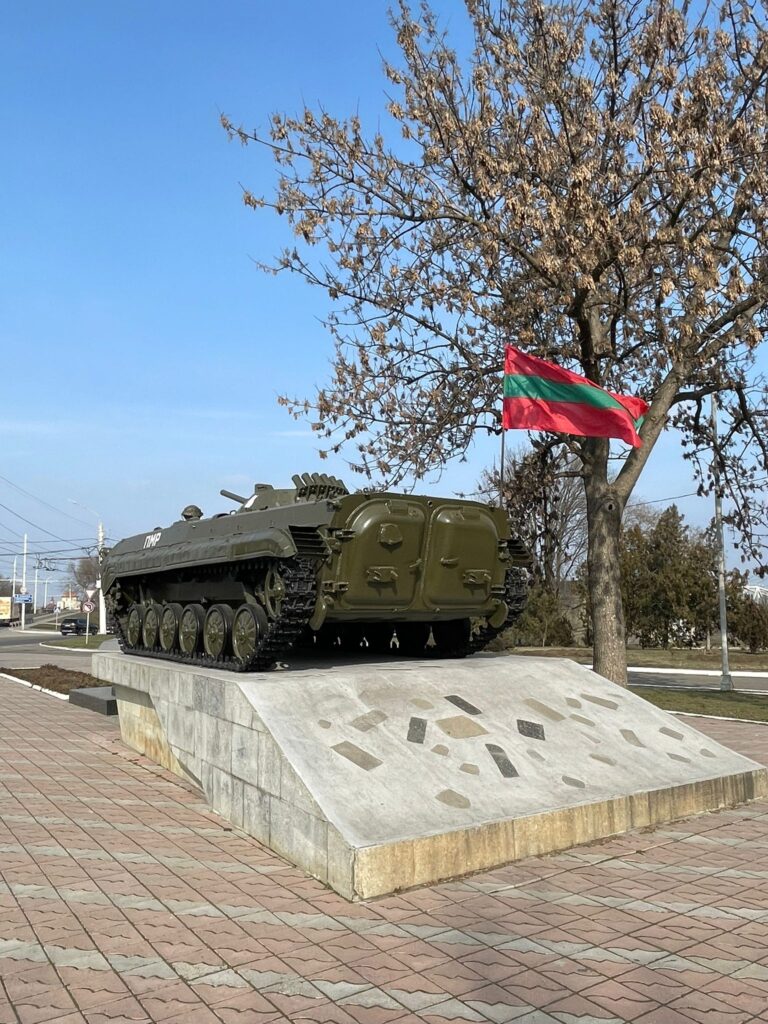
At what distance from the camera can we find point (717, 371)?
13.2 meters

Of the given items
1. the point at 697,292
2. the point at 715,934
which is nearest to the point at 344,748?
the point at 715,934

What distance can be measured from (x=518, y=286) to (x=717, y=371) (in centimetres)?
308

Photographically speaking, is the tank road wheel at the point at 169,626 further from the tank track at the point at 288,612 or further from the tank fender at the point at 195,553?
the tank track at the point at 288,612

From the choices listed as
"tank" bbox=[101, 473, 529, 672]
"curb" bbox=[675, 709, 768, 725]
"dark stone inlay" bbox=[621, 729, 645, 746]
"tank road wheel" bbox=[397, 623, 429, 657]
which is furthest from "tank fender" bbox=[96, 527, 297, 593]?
"curb" bbox=[675, 709, 768, 725]

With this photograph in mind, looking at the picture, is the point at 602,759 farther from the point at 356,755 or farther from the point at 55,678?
the point at 55,678

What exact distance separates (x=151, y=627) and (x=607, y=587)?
21.0ft

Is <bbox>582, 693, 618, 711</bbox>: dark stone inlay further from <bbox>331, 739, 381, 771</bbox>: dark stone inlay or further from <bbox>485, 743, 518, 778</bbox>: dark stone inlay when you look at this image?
<bbox>331, 739, 381, 771</bbox>: dark stone inlay

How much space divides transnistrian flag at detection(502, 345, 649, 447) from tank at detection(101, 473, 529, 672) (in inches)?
93.1

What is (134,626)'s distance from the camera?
12.4m

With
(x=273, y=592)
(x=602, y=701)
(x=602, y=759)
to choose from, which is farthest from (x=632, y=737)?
(x=273, y=592)

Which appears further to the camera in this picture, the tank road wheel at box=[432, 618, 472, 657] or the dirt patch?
the dirt patch

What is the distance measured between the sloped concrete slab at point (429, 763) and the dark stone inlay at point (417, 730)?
0.02 metres

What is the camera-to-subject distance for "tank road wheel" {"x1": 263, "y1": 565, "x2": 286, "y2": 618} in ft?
27.5

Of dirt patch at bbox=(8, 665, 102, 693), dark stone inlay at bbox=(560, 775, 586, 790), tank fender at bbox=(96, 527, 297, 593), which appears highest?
tank fender at bbox=(96, 527, 297, 593)
